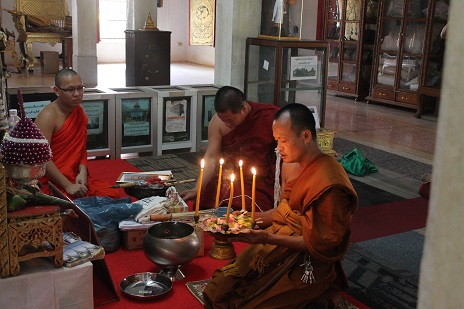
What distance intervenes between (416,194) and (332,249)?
121 inches

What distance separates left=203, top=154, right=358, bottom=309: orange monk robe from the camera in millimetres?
2633

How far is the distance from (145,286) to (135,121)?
3414mm

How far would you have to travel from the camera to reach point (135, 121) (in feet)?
21.0

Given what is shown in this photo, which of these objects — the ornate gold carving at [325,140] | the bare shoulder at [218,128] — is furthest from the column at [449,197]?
the ornate gold carving at [325,140]

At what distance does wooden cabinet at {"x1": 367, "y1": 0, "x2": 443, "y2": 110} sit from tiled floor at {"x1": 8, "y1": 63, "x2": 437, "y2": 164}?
31 cm

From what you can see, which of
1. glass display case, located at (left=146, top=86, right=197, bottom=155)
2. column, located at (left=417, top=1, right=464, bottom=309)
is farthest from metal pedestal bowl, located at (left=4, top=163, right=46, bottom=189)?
glass display case, located at (left=146, top=86, right=197, bottom=155)

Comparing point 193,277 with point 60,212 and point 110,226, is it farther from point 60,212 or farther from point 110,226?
point 60,212

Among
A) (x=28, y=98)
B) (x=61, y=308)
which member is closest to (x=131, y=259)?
(x=61, y=308)

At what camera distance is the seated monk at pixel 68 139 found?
414 centimetres

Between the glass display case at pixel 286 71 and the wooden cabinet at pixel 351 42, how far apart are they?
15.7 ft

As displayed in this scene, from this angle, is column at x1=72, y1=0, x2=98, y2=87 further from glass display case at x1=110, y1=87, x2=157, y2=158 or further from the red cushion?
the red cushion

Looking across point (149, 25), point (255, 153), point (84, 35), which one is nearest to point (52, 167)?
point (255, 153)

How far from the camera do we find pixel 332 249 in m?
2.69

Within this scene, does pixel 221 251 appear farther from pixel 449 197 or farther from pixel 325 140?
pixel 449 197
